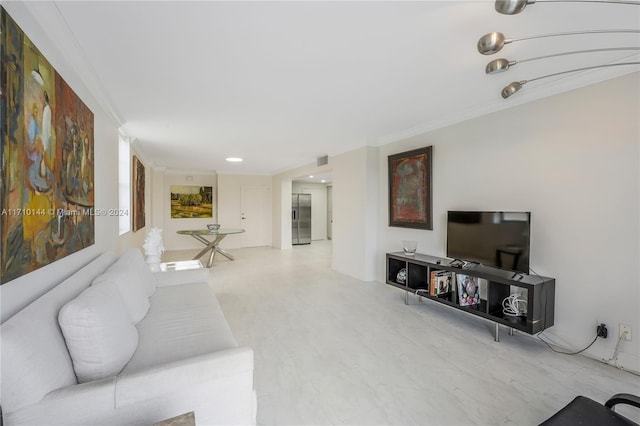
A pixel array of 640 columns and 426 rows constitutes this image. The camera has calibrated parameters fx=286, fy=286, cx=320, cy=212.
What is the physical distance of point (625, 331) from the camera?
85.6 inches

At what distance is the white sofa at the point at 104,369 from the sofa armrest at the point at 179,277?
4.05ft

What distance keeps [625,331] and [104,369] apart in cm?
340

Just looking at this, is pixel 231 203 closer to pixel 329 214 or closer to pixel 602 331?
pixel 329 214

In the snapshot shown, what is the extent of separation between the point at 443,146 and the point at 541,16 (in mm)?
2015

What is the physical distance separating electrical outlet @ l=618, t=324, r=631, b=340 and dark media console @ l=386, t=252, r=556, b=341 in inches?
16.7

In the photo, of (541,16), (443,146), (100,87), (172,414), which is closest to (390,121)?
(443,146)

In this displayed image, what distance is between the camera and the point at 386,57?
6.70 feet

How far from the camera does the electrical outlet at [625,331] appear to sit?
2160 mm

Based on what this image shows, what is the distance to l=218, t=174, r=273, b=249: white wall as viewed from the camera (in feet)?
27.1

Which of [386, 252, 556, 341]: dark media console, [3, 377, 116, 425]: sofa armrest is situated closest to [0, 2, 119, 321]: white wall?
[3, 377, 116, 425]: sofa armrest

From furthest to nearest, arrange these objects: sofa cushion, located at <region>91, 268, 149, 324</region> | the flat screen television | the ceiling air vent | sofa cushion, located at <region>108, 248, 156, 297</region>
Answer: the ceiling air vent, the flat screen television, sofa cushion, located at <region>108, 248, 156, 297</region>, sofa cushion, located at <region>91, 268, 149, 324</region>

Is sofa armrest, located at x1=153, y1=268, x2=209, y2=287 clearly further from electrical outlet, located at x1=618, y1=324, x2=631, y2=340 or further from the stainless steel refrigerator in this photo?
the stainless steel refrigerator

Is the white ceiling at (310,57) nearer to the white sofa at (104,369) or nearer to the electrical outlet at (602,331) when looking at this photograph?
the white sofa at (104,369)

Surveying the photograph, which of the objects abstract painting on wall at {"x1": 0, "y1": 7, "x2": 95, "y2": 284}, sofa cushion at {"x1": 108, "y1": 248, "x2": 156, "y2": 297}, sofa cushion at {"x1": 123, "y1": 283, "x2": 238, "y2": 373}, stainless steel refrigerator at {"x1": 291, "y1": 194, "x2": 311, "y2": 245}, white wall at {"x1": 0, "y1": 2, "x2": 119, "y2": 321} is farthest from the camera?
stainless steel refrigerator at {"x1": 291, "y1": 194, "x2": 311, "y2": 245}
